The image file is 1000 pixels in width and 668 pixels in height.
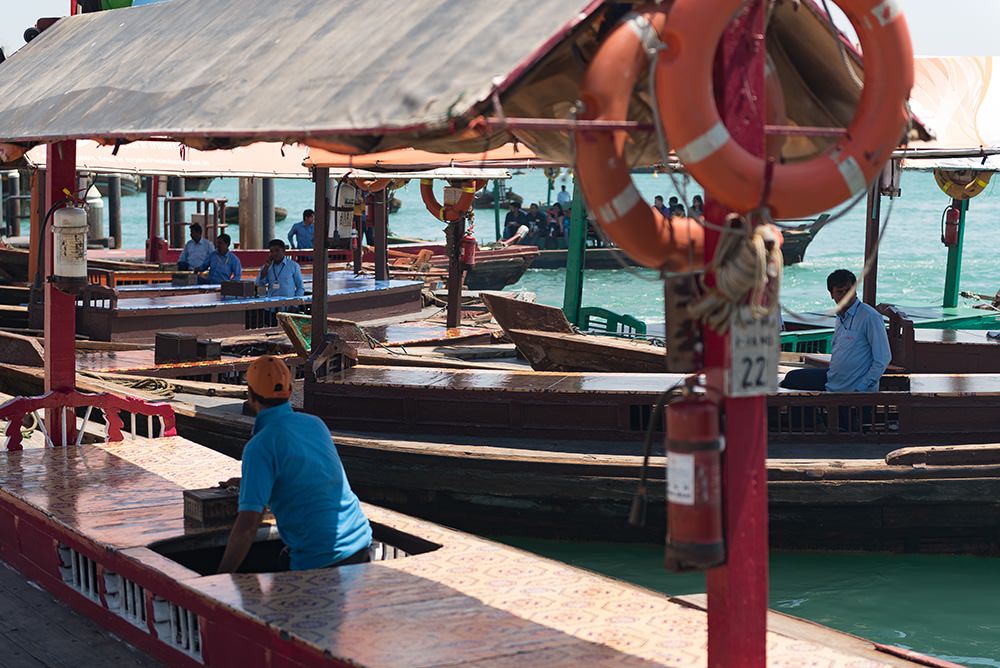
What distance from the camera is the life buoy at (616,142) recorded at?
3943 millimetres

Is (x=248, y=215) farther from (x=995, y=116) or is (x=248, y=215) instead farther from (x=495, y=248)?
(x=995, y=116)

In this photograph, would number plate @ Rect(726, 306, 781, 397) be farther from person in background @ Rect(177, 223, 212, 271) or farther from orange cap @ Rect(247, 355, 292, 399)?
person in background @ Rect(177, 223, 212, 271)

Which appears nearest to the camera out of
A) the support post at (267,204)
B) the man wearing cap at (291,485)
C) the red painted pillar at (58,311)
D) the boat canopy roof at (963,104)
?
the man wearing cap at (291,485)

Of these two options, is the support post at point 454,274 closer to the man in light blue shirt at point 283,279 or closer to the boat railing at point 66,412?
the man in light blue shirt at point 283,279

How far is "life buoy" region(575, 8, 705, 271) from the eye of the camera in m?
3.94

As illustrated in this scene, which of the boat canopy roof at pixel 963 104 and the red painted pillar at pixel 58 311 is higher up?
the boat canopy roof at pixel 963 104

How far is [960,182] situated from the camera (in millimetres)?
18016

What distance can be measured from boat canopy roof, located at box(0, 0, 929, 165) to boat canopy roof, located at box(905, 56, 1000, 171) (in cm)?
595

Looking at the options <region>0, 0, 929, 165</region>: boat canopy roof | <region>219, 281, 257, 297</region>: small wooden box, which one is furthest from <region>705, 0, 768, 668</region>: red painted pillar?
<region>219, 281, 257, 297</region>: small wooden box

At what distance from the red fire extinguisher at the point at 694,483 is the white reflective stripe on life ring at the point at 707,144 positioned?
0.72 m

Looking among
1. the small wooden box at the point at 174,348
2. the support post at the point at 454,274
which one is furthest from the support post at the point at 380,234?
the small wooden box at the point at 174,348

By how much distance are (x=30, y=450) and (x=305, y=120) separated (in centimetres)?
481

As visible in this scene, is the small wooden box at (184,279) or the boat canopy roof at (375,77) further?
the small wooden box at (184,279)

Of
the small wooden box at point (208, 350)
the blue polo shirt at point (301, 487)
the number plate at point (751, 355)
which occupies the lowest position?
the small wooden box at point (208, 350)
